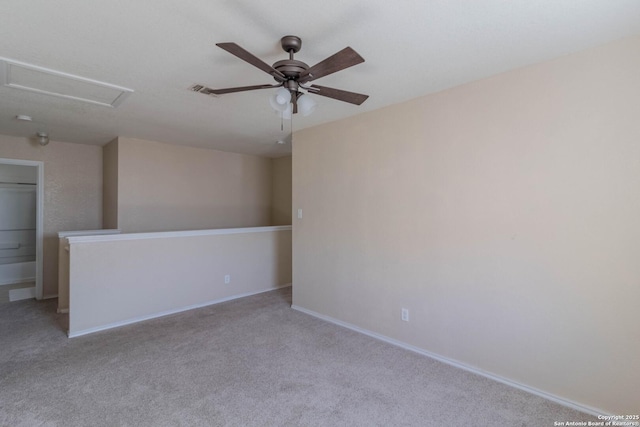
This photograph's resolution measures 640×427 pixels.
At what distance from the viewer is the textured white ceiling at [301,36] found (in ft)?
5.24

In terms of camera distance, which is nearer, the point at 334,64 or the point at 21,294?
the point at 334,64

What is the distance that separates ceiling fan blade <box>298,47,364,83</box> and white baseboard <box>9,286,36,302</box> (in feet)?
17.9

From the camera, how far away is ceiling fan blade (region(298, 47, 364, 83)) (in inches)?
59.3

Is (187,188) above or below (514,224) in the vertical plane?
above

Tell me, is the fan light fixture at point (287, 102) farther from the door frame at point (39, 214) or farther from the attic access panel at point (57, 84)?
the door frame at point (39, 214)

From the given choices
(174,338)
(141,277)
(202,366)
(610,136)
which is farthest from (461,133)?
(141,277)

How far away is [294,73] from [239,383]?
7.13ft

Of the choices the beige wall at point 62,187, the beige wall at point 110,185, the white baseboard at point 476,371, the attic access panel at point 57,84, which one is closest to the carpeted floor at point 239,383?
the white baseboard at point 476,371

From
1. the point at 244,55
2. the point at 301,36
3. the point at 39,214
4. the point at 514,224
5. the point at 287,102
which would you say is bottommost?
the point at 514,224

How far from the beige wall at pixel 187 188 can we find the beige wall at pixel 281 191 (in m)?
0.10

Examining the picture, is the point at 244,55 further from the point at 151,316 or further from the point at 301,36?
the point at 151,316

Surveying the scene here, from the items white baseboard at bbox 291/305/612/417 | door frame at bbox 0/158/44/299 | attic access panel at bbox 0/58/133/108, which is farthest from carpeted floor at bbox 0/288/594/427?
attic access panel at bbox 0/58/133/108

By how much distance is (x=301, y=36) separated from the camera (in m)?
1.83

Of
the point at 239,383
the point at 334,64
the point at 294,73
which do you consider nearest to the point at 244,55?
the point at 294,73
